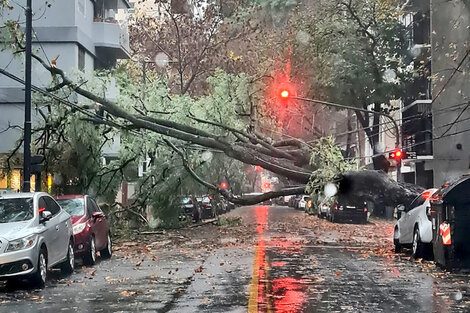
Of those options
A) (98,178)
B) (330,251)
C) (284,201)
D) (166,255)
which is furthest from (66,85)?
(284,201)

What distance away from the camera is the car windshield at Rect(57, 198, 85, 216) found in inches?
756

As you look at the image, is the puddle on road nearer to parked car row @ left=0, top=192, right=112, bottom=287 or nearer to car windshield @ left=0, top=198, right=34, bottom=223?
parked car row @ left=0, top=192, right=112, bottom=287

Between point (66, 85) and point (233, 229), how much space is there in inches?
396

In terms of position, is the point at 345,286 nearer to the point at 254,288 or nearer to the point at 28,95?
the point at 254,288

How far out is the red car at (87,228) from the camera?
18.1 meters

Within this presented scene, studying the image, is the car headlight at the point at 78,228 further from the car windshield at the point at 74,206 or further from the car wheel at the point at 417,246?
the car wheel at the point at 417,246

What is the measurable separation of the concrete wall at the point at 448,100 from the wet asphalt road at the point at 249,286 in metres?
18.1

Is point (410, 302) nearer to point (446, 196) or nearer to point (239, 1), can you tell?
point (446, 196)

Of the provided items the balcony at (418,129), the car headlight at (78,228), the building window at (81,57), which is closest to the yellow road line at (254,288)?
the car headlight at (78,228)

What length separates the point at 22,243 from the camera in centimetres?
1376

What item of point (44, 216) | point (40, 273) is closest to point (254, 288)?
point (40, 273)

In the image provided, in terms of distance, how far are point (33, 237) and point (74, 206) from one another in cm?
546

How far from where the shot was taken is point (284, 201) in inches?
3782

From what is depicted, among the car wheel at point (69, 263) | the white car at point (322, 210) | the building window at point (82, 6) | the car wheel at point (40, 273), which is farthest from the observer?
the white car at point (322, 210)
